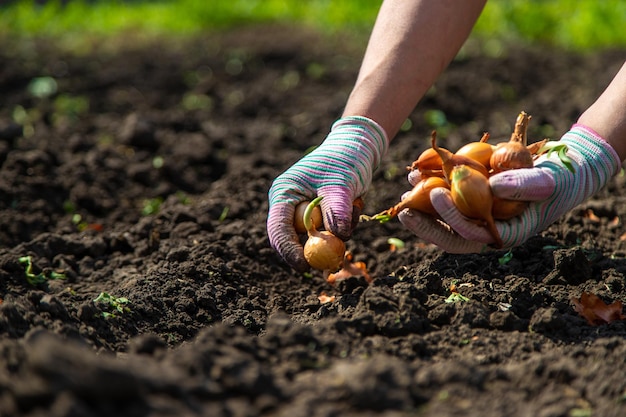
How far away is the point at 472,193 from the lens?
2.35 metres

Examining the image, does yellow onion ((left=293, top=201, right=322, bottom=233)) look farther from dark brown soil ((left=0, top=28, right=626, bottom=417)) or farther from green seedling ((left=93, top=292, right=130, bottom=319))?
green seedling ((left=93, top=292, right=130, bottom=319))

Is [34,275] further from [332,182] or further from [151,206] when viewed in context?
[332,182]

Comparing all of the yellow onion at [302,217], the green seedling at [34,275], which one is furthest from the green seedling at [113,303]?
the yellow onion at [302,217]

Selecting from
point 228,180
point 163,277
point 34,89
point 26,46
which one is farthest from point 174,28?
point 163,277

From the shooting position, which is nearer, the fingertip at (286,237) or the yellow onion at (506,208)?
the yellow onion at (506,208)

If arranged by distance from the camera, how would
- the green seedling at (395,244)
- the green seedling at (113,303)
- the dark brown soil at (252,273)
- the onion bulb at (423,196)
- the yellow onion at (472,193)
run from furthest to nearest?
1. the green seedling at (395,244)
2. the green seedling at (113,303)
3. the onion bulb at (423,196)
4. the yellow onion at (472,193)
5. the dark brown soil at (252,273)

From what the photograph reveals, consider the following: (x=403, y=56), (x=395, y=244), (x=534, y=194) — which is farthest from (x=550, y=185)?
(x=395, y=244)

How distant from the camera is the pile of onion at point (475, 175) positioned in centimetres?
236

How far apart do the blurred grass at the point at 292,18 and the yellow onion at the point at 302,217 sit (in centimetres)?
467

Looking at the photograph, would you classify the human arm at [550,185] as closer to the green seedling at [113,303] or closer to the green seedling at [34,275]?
the green seedling at [113,303]

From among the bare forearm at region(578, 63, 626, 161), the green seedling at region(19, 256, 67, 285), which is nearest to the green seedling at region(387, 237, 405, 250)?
the bare forearm at region(578, 63, 626, 161)

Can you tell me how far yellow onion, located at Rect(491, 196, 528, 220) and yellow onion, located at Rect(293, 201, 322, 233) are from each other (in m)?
0.55

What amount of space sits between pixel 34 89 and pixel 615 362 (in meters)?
4.83

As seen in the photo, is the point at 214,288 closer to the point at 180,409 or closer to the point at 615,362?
the point at 180,409
